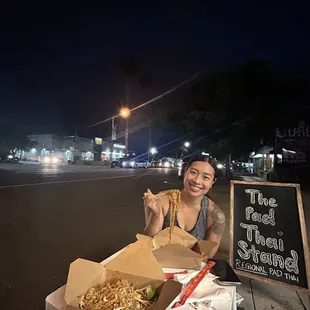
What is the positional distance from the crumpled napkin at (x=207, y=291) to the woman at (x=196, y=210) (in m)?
0.78

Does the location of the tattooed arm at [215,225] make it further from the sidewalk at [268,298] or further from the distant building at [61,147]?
the distant building at [61,147]

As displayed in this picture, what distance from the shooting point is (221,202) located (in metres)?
9.64

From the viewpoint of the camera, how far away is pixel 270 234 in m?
2.63

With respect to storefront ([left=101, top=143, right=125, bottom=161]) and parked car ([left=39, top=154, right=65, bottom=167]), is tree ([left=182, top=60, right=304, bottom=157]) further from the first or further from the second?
storefront ([left=101, top=143, right=125, bottom=161])

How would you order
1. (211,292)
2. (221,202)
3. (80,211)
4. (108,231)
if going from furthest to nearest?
(221,202) < (80,211) < (108,231) < (211,292)

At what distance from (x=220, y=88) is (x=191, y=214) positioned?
13738 millimetres

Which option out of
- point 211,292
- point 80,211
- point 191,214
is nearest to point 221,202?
point 80,211

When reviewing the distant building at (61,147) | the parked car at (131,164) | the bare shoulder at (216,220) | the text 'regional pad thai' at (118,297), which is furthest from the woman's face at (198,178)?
the distant building at (61,147)

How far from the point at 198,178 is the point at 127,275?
1262 millimetres

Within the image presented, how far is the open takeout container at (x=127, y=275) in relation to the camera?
1273 millimetres

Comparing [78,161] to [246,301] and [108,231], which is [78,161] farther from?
[246,301]

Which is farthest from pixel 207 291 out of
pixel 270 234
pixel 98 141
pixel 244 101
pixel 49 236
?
pixel 98 141

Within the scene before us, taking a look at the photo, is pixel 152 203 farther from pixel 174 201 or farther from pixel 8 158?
pixel 8 158

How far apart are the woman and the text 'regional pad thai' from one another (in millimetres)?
930
